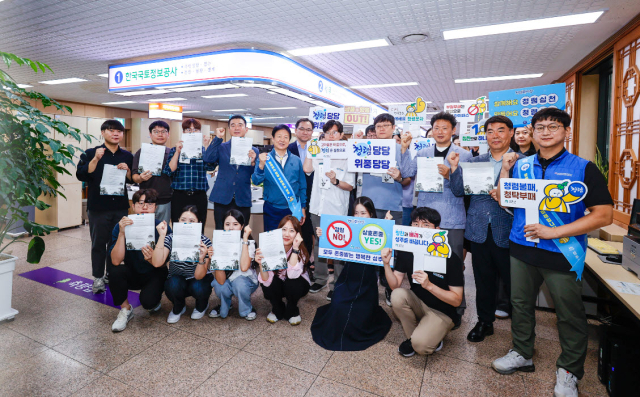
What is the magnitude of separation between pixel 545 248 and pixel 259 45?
4.27 m

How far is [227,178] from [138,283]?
1173 mm

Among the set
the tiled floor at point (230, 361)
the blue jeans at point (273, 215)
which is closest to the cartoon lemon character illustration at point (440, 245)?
the tiled floor at point (230, 361)

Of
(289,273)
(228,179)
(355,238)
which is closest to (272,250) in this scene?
(289,273)

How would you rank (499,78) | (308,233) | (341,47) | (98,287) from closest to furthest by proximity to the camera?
(98,287) < (308,233) < (341,47) < (499,78)

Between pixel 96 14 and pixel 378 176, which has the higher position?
pixel 96 14

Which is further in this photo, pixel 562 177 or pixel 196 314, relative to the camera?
pixel 196 314

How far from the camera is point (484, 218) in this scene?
246cm

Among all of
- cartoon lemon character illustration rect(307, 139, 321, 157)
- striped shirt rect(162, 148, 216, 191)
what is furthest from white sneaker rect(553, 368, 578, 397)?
striped shirt rect(162, 148, 216, 191)

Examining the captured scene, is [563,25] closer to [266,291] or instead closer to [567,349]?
[567,349]

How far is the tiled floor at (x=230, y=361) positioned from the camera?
200cm

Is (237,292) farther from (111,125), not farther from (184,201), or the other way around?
(111,125)

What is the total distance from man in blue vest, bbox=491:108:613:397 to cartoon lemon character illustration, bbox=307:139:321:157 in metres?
1.71

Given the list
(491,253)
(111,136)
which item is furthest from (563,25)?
(111,136)

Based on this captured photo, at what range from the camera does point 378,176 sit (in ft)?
10.1
